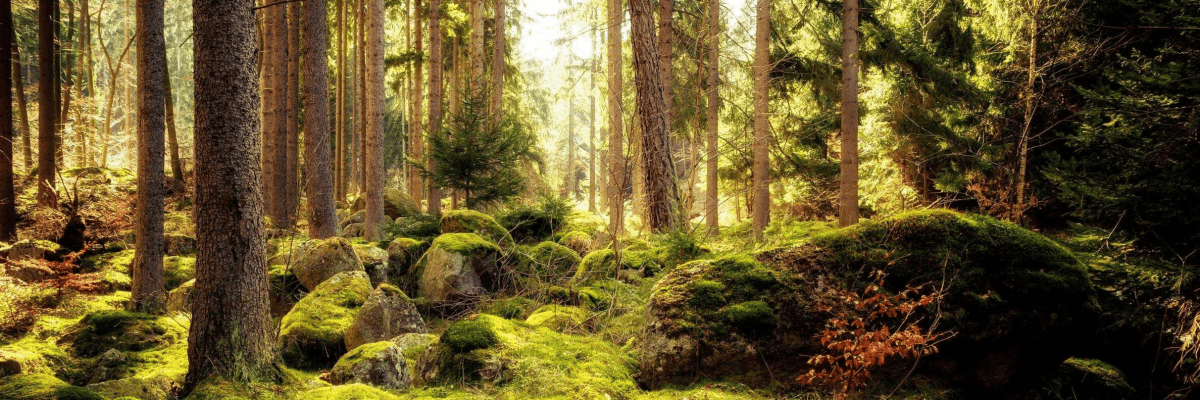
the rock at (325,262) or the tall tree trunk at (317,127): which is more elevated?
the tall tree trunk at (317,127)

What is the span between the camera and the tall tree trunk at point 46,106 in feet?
38.1

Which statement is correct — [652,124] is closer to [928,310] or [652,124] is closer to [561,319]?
[561,319]

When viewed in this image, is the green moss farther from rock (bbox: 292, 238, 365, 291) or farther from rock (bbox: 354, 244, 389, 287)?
rock (bbox: 354, 244, 389, 287)

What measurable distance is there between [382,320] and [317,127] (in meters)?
6.41

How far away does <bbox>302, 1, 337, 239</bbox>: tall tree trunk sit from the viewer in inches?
435

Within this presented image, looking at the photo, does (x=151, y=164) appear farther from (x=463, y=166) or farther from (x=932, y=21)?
(x=932, y=21)

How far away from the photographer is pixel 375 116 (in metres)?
12.6

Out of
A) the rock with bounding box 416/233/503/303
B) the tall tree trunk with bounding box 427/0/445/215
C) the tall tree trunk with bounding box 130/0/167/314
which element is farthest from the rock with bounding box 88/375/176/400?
the tall tree trunk with bounding box 427/0/445/215

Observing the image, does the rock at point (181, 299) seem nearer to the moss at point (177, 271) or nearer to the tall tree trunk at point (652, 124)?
the moss at point (177, 271)

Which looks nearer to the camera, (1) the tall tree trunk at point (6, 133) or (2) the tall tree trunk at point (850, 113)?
(1) the tall tree trunk at point (6, 133)

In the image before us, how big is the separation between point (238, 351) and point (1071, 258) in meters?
6.75

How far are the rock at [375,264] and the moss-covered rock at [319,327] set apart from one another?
1.52m

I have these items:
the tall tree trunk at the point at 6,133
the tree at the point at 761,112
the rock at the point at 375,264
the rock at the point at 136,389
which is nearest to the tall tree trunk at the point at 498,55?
the tree at the point at 761,112

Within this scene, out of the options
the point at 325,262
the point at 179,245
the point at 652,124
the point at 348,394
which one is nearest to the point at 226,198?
the point at 348,394
